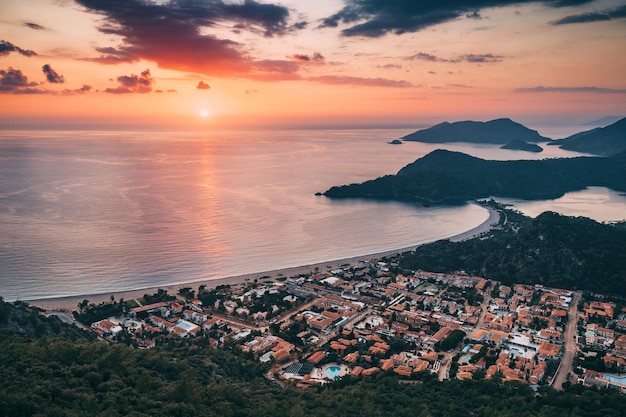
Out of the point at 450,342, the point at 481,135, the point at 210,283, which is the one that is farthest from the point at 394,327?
the point at 481,135

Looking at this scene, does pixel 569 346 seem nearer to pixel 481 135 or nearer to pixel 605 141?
pixel 605 141

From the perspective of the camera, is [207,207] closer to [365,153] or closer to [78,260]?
[78,260]

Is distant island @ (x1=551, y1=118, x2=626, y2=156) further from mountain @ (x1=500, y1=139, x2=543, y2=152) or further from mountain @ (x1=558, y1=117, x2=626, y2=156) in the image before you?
mountain @ (x1=500, y1=139, x2=543, y2=152)

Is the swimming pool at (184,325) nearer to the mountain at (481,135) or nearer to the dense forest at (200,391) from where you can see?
the dense forest at (200,391)

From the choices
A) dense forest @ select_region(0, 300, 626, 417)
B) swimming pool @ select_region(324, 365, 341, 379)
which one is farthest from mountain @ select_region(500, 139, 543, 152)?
swimming pool @ select_region(324, 365, 341, 379)

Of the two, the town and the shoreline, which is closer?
the town

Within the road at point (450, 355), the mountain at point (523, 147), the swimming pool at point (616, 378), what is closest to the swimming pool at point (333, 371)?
the road at point (450, 355)
